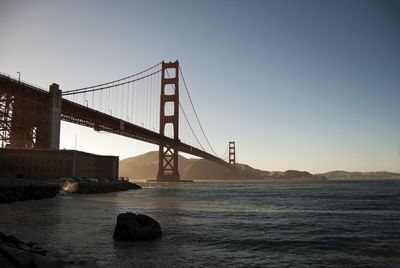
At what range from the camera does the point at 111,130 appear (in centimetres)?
6750

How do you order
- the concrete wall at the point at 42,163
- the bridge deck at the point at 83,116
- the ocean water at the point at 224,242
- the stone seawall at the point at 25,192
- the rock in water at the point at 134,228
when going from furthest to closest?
the bridge deck at the point at 83,116 → the concrete wall at the point at 42,163 → the stone seawall at the point at 25,192 → the rock in water at the point at 134,228 → the ocean water at the point at 224,242

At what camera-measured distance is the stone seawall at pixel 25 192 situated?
3010 cm

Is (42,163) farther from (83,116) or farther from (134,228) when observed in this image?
(134,228)

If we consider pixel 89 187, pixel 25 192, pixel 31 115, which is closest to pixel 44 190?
pixel 25 192

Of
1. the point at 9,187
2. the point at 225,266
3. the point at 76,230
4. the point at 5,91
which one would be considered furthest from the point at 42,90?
the point at 225,266

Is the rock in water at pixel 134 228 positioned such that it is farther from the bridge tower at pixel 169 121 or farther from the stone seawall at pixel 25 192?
the bridge tower at pixel 169 121

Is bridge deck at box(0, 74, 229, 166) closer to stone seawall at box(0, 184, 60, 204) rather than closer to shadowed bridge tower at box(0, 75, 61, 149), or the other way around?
shadowed bridge tower at box(0, 75, 61, 149)

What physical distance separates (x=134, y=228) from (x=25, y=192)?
Result: 23.6 metres

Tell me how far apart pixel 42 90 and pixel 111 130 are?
15626mm

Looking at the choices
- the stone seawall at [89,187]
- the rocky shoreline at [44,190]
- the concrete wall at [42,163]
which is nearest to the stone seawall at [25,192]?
the rocky shoreline at [44,190]

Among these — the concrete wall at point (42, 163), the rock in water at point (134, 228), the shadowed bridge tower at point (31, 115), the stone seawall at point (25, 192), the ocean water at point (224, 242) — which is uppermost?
the shadowed bridge tower at point (31, 115)

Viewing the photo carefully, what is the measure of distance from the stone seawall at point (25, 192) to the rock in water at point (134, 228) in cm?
1888

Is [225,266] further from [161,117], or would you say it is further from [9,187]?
[161,117]

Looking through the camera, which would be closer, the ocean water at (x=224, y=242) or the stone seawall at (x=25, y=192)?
the ocean water at (x=224, y=242)
